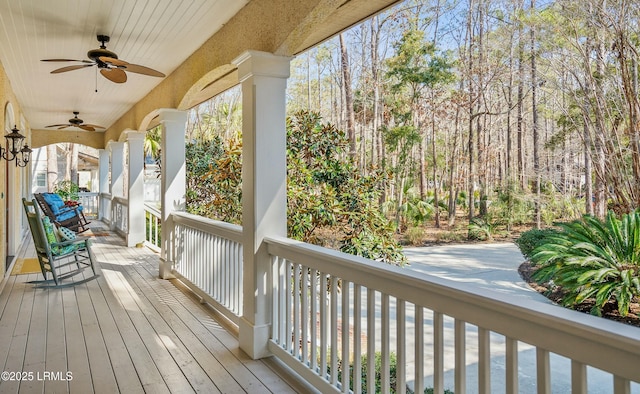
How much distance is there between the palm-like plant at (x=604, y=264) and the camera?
422 cm

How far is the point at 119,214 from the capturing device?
10.6 m

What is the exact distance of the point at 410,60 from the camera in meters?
13.1

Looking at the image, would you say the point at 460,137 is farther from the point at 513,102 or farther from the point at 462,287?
the point at 462,287

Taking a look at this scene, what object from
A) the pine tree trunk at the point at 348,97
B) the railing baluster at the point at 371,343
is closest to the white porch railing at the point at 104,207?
the pine tree trunk at the point at 348,97

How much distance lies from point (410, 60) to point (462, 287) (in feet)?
41.1

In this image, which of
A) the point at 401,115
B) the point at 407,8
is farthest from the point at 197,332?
the point at 407,8

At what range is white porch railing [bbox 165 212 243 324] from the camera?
379 cm

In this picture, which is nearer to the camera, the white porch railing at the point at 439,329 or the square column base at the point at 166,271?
the white porch railing at the point at 439,329

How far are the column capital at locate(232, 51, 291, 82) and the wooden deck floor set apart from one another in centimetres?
206

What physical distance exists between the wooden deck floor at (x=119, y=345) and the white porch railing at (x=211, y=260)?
0.18 metres

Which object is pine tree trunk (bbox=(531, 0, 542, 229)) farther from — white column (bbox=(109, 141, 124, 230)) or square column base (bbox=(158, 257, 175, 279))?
white column (bbox=(109, 141, 124, 230))

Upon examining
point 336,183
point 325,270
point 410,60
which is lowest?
point 325,270

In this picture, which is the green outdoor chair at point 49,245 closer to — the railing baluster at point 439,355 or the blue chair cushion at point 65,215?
the blue chair cushion at point 65,215

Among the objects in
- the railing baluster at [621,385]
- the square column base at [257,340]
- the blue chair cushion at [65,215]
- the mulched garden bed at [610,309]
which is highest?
the blue chair cushion at [65,215]
